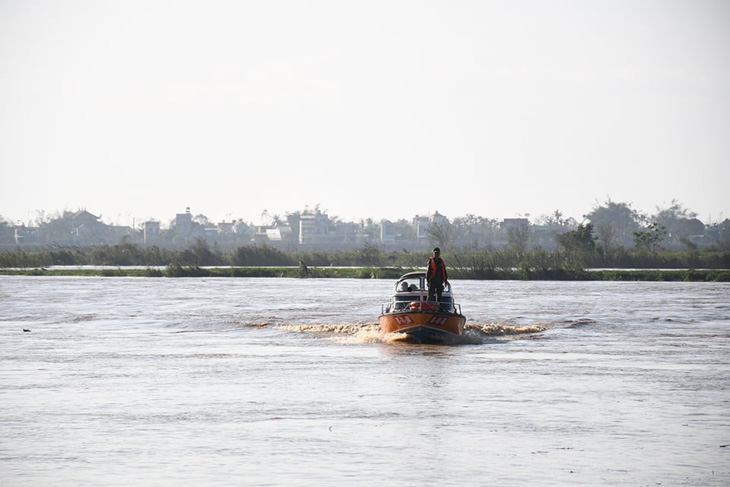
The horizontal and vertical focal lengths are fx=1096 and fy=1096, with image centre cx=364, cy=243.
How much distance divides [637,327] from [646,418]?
22.0 m

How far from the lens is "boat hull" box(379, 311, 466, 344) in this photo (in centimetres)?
3225

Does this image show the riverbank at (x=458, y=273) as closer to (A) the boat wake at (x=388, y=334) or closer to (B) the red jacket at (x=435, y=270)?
(A) the boat wake at (x=388, y=334)

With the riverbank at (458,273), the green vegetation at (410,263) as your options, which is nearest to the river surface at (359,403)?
the riverbank at (458,273)

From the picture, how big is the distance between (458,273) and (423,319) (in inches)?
2033

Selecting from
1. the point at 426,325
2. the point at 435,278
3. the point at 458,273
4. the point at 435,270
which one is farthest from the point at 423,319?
the point at 458,273

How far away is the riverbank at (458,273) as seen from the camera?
267 ft

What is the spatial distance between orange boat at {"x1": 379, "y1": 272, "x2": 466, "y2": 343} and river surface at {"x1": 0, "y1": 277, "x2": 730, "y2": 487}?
1.67ft

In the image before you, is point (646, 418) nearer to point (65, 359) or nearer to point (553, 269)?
point (65, 359)

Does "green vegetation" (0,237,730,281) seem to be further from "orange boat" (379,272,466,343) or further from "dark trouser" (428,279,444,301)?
"dark trouser" (428,279,444,301)

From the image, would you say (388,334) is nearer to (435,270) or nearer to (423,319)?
(423,319)

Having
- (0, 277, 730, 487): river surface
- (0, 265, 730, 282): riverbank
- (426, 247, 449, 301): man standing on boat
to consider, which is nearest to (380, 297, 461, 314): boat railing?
(426, 247, 449, 301): man standing on boat

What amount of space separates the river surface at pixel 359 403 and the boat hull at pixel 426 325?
0.45 metres

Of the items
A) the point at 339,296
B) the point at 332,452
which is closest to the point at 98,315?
the point at 339,296

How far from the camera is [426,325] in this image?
3238cm
